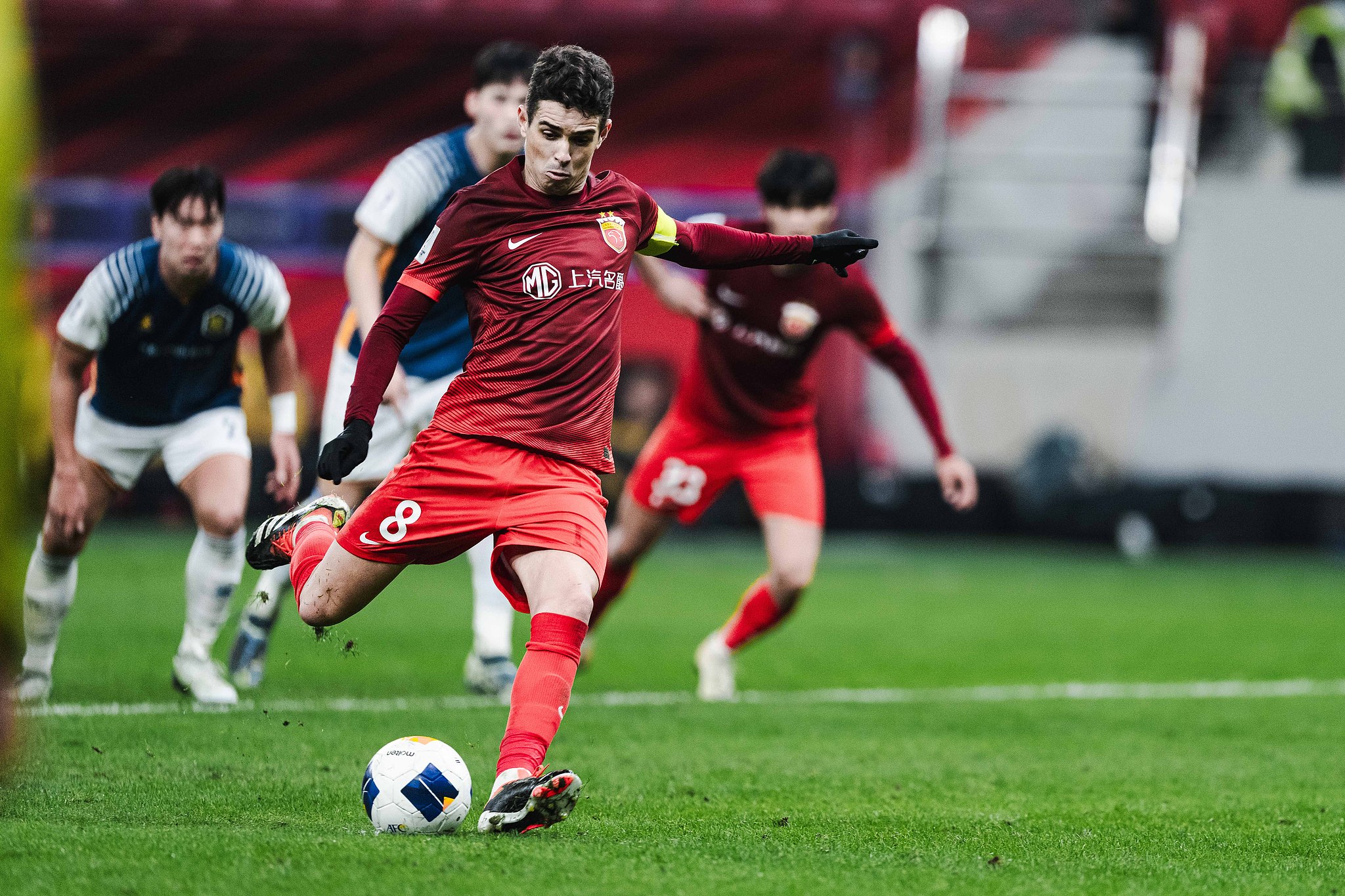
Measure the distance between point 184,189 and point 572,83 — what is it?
2.26 metres

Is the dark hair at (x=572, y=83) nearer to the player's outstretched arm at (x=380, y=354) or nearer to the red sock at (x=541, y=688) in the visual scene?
the player's outstretched arm at (x=380, y=354)

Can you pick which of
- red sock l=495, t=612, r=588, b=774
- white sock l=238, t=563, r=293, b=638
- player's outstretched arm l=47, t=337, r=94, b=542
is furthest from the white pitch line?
red sock l=495, t=612, r=588, b=774

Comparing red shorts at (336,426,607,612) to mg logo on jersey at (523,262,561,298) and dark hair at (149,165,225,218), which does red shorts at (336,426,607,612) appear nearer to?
mg logo on jersey at (523,262,561,298)

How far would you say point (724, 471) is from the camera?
23.2 ft

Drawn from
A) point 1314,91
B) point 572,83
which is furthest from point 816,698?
point 1314,91

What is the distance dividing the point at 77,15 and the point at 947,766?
16.3m

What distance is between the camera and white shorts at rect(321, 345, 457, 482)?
6.55 metres

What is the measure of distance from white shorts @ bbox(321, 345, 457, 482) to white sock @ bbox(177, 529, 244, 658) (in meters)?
0.60

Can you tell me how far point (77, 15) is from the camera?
1833cm

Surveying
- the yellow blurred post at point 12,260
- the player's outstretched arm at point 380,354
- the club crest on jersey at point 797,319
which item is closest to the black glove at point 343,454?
the player's outstretched arm at point 380,354

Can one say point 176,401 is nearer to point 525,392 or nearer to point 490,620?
point 490,620

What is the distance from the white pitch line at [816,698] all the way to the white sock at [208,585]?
0.29 metres

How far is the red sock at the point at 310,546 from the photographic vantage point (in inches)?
178

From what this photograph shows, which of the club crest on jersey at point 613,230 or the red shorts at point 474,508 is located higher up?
the club crest on jersey at point 613,230
